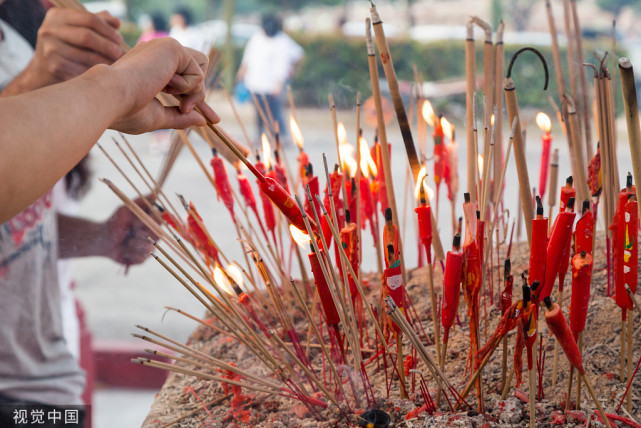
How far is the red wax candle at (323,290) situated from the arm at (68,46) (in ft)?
1.63

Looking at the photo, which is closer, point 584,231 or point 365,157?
point 584,231

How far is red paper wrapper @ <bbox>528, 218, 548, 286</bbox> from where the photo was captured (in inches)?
22.1

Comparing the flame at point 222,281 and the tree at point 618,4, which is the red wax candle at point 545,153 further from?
the tree at point 618,4

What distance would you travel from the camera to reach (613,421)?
25.2 inches

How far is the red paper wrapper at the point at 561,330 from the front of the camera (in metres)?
0.47

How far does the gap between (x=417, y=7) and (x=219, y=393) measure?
340cm

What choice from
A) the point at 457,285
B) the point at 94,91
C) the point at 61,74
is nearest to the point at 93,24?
the point at 61,74

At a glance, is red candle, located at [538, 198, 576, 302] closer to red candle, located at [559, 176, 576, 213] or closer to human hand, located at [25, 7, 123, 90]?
red candle, located at [559, 176, 576, 213]

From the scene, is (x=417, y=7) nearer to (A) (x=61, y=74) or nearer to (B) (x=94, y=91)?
(A) (x=61, y=74)

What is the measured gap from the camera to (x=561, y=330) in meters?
0.48

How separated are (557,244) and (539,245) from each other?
0.7 inches

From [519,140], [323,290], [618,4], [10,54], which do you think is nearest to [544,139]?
[519,140]

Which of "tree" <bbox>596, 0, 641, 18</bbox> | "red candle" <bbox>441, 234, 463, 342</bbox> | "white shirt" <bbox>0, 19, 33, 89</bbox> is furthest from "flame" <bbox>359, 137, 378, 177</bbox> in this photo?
"tree" <bbox>596, 0, 641, 18</bbox>

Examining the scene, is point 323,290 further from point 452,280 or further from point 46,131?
point 46,131
